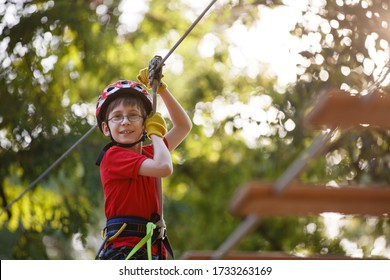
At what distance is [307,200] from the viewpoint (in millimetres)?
2918

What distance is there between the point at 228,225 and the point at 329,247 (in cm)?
212

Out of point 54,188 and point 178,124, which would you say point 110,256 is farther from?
point 54,188

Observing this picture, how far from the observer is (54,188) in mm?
11500

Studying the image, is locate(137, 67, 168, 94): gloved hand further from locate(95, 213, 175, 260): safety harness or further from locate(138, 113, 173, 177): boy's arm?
locate(95, 213, 175, 260): safety harness

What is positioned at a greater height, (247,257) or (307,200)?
(307,200)

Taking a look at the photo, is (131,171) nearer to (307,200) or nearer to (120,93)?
(120,93)

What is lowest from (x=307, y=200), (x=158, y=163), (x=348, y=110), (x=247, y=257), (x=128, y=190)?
(x=247, y=257)

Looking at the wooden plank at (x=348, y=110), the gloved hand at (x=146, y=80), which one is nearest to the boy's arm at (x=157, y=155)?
the gloved hand at (x=146, y=80)

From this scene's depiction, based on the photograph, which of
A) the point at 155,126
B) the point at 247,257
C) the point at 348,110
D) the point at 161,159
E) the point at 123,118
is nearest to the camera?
the point at 348,110

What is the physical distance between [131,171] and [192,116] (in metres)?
6.88

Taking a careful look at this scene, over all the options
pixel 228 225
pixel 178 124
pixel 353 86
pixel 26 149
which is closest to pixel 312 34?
pixel 353 86

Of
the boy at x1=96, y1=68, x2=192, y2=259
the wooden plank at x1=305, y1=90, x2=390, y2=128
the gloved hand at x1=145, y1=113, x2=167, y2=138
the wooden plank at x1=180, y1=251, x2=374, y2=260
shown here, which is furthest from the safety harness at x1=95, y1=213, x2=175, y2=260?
the wooden plank at x1=305, y1=90, x2=390, y2=128

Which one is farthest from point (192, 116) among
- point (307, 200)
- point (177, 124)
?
point (307, 200)

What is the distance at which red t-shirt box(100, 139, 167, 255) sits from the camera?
4.04 metres
